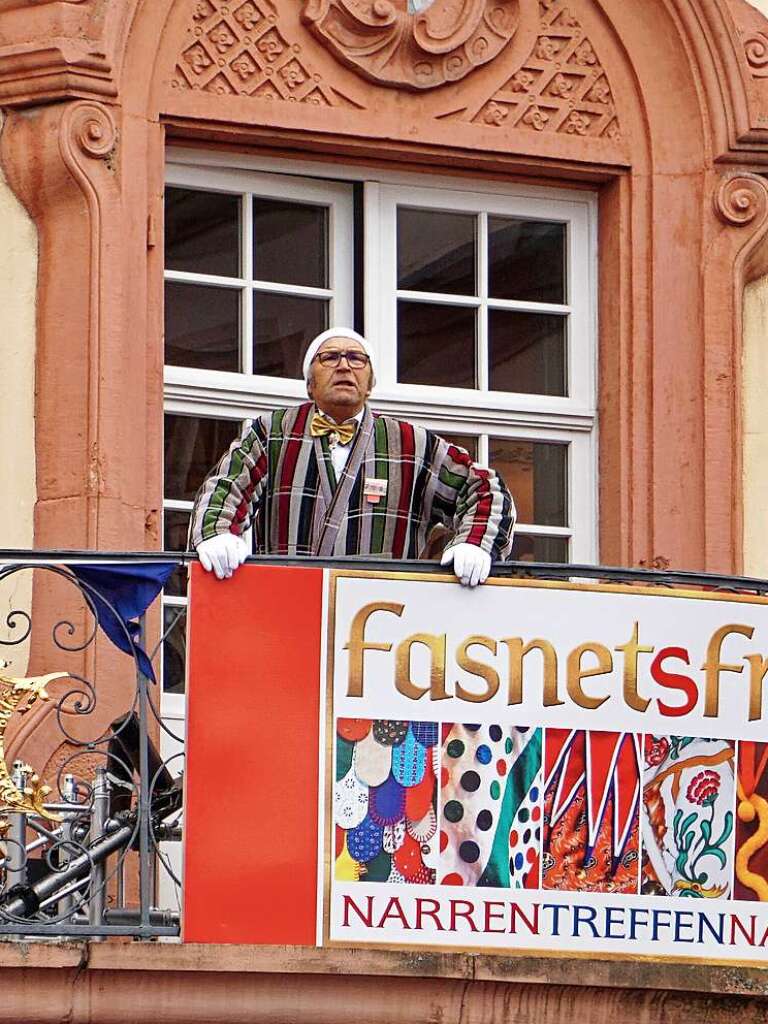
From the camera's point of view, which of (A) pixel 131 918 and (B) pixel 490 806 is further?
(A) pixel 131 918

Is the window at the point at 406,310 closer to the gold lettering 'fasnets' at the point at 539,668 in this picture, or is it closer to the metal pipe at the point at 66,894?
the gold lettering 'fasnets' at the point at 539,668

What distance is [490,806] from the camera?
1168cm

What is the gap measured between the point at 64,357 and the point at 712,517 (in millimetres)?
2370

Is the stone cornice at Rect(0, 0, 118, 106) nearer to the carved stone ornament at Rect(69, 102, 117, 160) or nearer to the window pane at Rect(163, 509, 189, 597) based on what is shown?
the carved stone ornament at Rect(69, 102, 117, 160)

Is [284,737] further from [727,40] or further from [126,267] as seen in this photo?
[727,40]

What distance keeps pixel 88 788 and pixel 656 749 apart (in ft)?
5.76

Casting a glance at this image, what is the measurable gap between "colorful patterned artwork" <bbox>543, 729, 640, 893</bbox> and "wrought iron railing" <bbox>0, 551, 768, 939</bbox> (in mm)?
542

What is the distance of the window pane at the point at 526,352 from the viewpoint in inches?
554

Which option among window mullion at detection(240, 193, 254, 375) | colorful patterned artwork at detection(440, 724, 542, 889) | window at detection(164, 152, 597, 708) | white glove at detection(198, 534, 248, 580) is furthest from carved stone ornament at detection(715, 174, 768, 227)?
white glove at detection(198, 534, 248, 580)

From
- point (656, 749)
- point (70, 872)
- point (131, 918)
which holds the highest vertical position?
point (656, 749)

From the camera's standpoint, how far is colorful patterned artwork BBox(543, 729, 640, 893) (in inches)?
460

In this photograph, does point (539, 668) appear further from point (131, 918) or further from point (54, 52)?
point (54, 52)

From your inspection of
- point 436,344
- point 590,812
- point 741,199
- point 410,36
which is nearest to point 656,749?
point 590,812

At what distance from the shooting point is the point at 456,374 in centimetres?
1399
